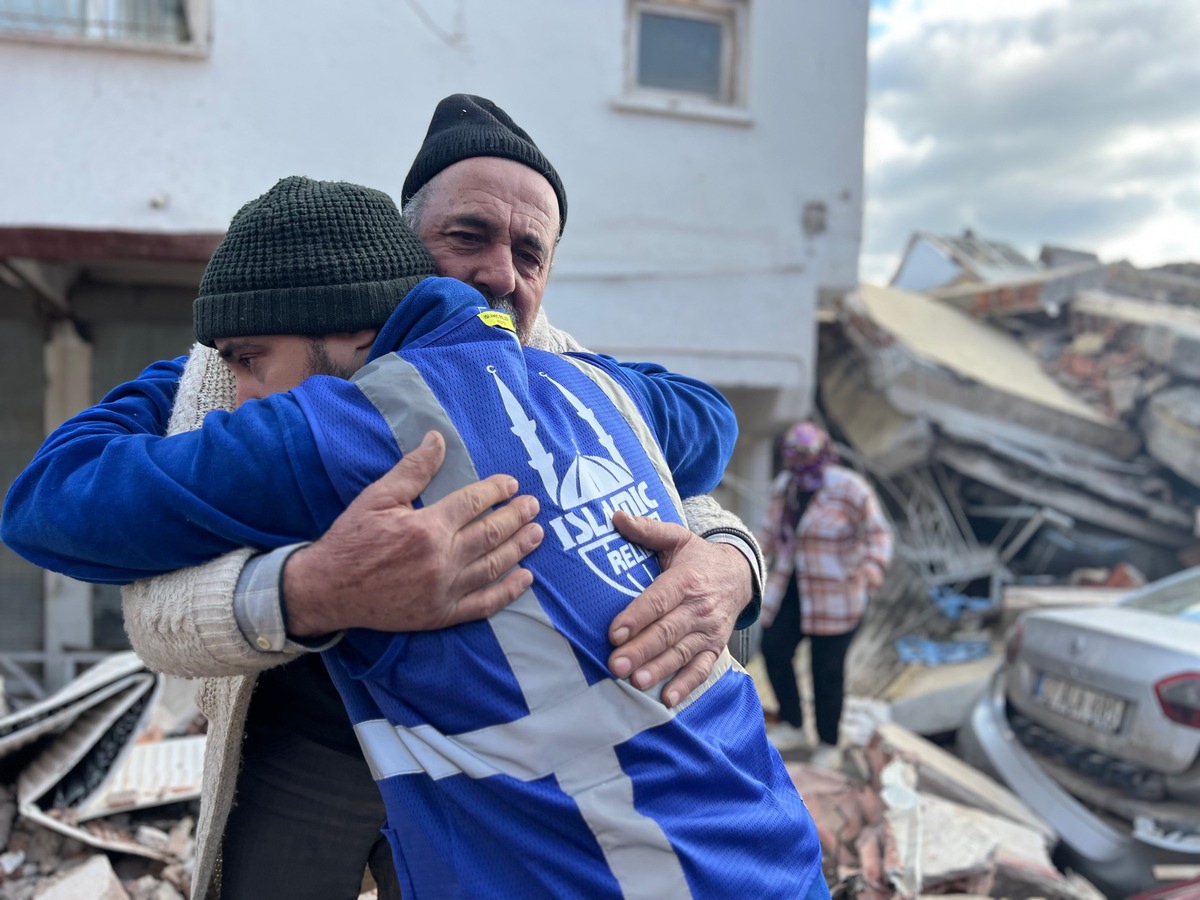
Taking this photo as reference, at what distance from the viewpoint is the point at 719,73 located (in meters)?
6.54

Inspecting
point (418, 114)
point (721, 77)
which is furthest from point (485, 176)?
point (721, 77)

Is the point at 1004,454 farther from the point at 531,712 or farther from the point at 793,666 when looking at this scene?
the point at 531,712

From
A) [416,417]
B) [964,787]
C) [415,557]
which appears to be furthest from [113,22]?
[964,787]

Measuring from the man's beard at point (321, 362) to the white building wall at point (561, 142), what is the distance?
4.65m

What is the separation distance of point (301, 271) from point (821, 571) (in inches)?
164

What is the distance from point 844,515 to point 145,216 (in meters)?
4.54

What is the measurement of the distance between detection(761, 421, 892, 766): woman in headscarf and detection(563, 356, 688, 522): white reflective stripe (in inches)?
149

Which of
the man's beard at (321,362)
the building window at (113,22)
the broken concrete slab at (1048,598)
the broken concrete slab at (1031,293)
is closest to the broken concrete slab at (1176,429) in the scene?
the broken concrete slab at (1048,598)

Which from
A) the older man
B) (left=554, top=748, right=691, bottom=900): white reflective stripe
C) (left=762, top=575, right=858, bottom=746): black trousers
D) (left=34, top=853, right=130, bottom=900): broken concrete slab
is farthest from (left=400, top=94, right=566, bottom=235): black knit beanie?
(left=762, top=575, right=858, bottom=746): black trousers

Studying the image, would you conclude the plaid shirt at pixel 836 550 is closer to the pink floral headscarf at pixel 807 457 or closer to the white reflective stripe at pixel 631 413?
the pink floral headscarf at pixel 807 457

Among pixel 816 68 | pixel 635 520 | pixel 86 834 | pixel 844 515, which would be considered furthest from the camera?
pixel 816 68

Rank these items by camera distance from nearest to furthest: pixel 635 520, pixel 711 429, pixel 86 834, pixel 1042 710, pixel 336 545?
1. pixel 336 545
2. pixel 635 520
3. pixel 711 429
4. pixel 86 834
5. pixel 1042 710

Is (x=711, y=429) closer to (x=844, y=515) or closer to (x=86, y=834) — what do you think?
(x=86, y=834)

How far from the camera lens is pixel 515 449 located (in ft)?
3.56
